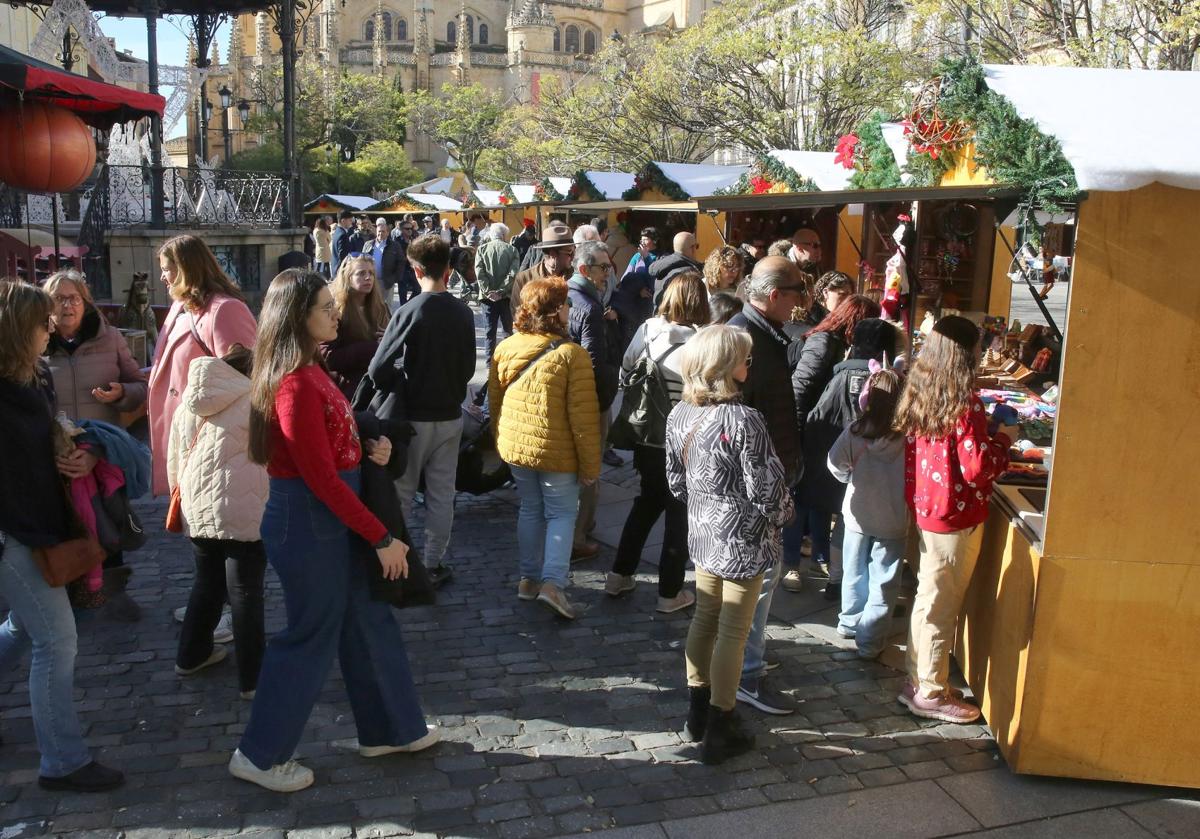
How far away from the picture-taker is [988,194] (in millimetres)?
4117

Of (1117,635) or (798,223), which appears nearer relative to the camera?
(1117,635)

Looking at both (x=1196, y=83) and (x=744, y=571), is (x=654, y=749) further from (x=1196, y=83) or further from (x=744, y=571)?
(x=1196, y=83)

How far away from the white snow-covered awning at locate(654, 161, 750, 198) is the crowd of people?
9.05 meters

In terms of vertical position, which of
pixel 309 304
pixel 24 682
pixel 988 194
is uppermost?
pixel 988 194

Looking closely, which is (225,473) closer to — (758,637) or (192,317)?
(192,317)

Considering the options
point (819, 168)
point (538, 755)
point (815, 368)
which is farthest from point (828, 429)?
point (819, 168)

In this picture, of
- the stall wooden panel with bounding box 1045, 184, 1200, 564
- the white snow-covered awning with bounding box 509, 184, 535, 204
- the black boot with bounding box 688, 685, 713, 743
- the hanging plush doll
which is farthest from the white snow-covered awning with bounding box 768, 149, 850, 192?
the white snow-covered awning with bounding box 509, 184, 535, 204

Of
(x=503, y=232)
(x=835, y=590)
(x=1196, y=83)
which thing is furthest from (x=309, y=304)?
(x=503, y=232)

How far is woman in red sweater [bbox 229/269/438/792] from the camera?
348 cm

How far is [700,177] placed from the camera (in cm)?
1592

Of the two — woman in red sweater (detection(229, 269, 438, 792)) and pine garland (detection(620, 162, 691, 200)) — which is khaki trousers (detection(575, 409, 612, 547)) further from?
pine garland (detection(620, 162, 691, 200))

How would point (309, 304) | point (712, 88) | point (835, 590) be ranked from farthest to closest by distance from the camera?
point (712, 88)
point (835, 590)
point (309, 304)

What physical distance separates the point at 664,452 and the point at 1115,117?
2.52 m

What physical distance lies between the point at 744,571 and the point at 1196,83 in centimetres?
306
